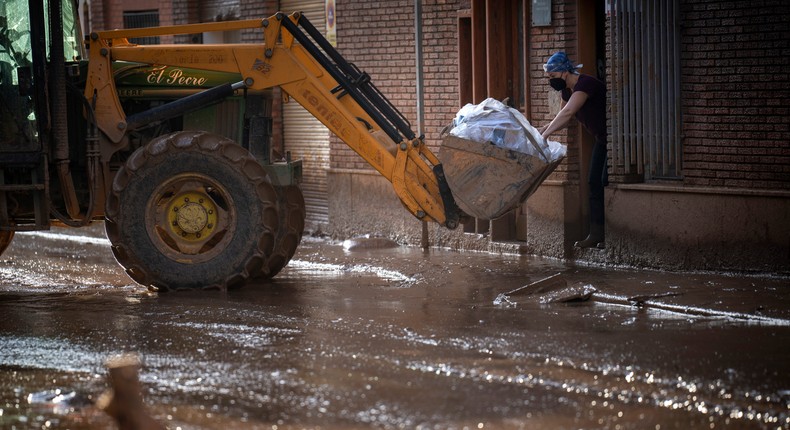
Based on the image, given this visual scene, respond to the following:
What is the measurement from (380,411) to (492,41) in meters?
7.47

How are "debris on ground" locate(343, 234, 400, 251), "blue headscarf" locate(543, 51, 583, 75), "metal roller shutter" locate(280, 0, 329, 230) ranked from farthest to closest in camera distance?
"metal roller shutter" locate(280, 0, 329, 230) < "debris on ground" locate(343, 234, 400, 251) < "blue headscarf" locate(543, 51, 583, 75)

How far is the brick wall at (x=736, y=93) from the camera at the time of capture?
34.7 ft

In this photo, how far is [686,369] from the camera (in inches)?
276

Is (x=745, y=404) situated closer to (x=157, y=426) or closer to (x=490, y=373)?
(x=490, y=373)

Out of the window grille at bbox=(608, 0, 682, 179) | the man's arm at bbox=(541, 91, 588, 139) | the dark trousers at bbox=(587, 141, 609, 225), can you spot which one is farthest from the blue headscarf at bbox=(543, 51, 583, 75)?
the dark trousers at bbox=(587, 141, 609, 225)

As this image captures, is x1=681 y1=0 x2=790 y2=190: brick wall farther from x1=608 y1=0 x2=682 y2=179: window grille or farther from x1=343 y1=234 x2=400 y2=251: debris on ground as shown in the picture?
x1=343 y1=234 x2=400 y2=251: debris on ground

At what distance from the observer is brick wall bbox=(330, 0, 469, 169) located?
1377 cm

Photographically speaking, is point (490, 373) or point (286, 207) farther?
point (286, 207)

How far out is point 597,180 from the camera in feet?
40.0

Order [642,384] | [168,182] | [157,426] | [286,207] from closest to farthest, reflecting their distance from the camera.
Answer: [157,426]
[642,384]
[168,182]
[286,207]

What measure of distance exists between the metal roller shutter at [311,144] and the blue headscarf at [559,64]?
439 centimetres

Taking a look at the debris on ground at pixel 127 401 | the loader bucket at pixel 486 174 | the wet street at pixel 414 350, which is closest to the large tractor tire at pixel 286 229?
the wet street at pixel 414 350

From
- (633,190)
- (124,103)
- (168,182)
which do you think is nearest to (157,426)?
(168,182)

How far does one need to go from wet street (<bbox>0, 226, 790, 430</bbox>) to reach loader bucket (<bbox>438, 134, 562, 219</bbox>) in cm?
73
